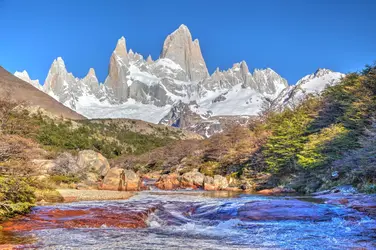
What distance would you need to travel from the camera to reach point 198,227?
648 inches

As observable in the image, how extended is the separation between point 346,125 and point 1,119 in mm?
32099

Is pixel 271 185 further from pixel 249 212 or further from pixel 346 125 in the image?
pixel 249 212

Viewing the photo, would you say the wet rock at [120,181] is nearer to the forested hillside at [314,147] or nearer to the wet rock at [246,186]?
the wet rock at [246,186]

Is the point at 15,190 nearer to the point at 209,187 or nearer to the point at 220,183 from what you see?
the point at 209,187

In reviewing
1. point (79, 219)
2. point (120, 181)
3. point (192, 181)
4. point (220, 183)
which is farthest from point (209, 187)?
point (79, 219)

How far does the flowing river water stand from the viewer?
40.1 feet

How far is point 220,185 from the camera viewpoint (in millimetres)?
44688

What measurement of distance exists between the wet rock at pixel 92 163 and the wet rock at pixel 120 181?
24.8 feet

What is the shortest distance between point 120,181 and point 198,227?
23505 millimetres

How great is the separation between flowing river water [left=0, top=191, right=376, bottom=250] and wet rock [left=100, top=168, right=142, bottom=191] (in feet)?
57.9

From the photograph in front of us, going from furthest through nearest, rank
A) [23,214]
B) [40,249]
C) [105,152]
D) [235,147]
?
[105,152]
[235,147]
[23,214]
[40,249]

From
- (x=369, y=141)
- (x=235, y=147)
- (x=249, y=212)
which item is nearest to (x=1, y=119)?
(x=249, y=212)

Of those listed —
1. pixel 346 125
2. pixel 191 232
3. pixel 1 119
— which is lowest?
pixel 191 232

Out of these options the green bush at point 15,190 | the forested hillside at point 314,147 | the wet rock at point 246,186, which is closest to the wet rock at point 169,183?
the forested hillside at point 314,147
